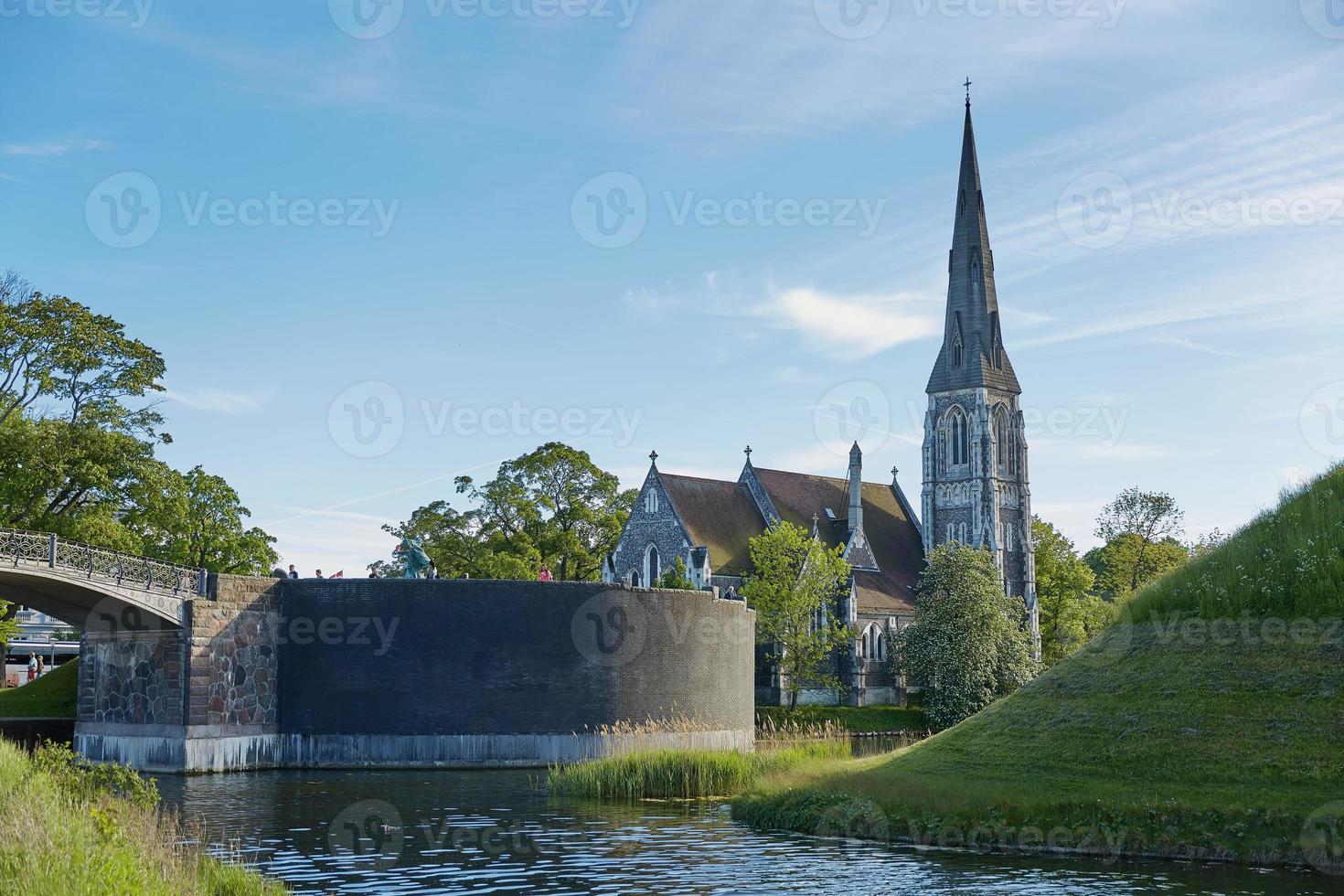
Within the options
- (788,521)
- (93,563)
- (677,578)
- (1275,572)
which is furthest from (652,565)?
(1275,572)

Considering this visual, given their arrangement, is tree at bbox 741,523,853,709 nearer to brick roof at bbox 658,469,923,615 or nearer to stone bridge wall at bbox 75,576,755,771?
brick roof at bbox 658,469,923,615

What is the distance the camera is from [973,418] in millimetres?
87875

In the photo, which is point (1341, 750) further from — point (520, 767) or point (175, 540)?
point (175, 540)

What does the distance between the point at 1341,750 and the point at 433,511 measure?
59.8m

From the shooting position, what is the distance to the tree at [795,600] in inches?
2746

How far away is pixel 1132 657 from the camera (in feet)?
94.9

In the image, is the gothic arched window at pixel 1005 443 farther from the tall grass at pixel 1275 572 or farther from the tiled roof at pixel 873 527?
the tall grass at pixel 1275 572

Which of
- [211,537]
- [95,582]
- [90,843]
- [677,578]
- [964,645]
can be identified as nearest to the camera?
[90,843]

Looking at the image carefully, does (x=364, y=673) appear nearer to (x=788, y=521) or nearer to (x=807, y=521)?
(x=788, y=521)

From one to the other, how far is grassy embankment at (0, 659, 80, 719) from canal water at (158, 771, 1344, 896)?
18528 millimetres

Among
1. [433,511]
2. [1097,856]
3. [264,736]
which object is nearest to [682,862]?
Result: [1097,856]

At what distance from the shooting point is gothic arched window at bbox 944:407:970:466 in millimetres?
88250

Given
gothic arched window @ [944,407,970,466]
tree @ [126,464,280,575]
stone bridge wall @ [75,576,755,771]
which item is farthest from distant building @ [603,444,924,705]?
stone bridge wall @ [75,576,755,771]

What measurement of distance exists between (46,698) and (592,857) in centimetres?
3365
